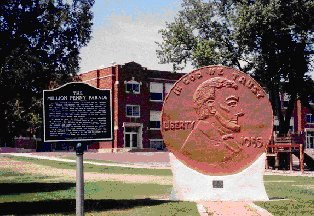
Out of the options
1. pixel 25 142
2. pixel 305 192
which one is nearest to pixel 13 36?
pixel 305 192

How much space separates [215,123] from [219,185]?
1.72 m

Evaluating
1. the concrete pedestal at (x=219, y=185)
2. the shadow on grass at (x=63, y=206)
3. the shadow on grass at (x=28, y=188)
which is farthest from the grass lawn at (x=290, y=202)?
the shadow on grass at (x=28, y=188)

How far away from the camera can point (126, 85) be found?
2677 inches

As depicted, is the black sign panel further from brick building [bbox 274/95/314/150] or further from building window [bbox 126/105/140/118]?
brick building [bbox 274/95/314/150]

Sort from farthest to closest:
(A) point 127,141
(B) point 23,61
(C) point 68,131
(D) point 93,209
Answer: (A) point 127,141, (B) point 23,61, (D) point 93,209, (C) point 68,131

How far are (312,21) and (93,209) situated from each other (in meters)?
25.3

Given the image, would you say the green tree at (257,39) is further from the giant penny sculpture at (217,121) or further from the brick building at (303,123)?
the brick building at (303,123)

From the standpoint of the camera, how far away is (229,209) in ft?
41.1

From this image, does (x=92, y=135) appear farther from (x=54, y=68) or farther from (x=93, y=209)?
(x=54, y=68)

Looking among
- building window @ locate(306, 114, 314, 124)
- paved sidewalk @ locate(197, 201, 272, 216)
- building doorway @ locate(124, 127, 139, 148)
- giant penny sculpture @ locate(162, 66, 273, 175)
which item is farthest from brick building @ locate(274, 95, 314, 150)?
paved sidewalk @ locate(197, 201, 272, 216)

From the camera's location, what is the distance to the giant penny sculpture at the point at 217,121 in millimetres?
14656

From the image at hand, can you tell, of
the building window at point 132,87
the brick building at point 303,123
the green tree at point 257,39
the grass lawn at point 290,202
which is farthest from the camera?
the brick building at point 303,123

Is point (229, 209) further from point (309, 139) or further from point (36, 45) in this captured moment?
point (309, 139)

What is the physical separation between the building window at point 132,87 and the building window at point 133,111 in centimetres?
196
